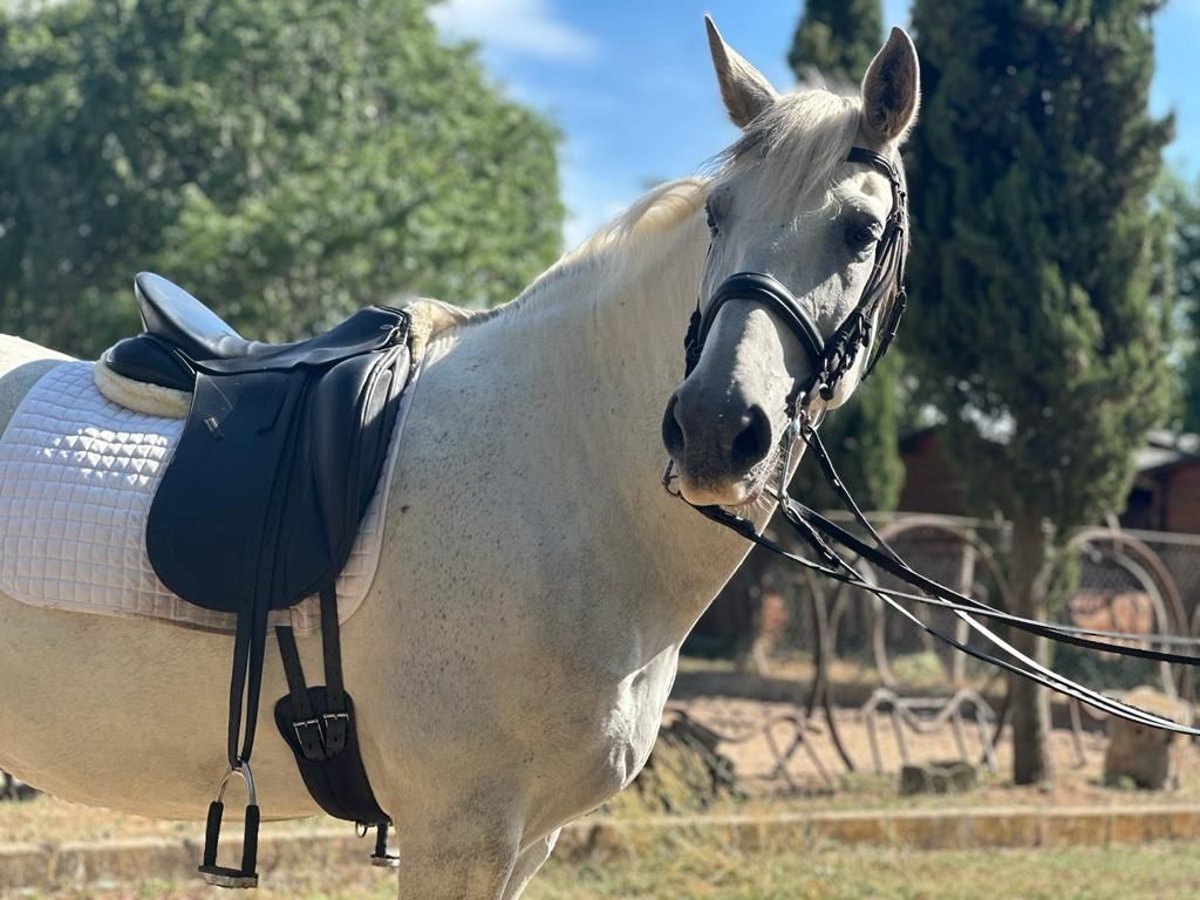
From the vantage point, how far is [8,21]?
69.9 feet

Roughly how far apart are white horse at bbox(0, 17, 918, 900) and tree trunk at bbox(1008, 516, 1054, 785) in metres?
6.11

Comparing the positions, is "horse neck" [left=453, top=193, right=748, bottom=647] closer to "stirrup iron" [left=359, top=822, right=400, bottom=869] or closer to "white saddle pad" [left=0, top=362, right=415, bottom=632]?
"white saddle pad" [left=0, top=362, right=415, bottom=632]

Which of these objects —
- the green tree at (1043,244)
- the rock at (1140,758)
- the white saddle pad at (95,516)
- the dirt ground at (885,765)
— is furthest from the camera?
the rock at (1140,758)

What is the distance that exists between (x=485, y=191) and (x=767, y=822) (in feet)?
47.3

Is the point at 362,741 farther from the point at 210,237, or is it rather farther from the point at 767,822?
the point at 210,237

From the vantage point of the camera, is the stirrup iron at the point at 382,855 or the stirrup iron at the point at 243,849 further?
the stirrup iron at the point at 382,855

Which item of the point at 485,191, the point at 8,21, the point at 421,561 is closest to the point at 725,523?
the point at 421,561

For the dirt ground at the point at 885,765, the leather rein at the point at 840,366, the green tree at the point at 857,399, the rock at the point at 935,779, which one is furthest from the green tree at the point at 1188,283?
the leather rein at the point at 840,366

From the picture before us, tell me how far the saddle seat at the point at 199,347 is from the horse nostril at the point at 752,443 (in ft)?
3.16

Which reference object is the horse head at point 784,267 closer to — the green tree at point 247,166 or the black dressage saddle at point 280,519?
the black dressage saddle at point 280,519

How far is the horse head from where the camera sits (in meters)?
1.98

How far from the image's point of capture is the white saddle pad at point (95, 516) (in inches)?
92.6

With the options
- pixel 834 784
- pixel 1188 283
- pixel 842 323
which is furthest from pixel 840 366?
pixel 1188 283

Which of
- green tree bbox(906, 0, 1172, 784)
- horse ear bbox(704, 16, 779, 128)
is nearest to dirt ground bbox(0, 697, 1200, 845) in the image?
green tree bbox(906, 0, 1172, 784)
